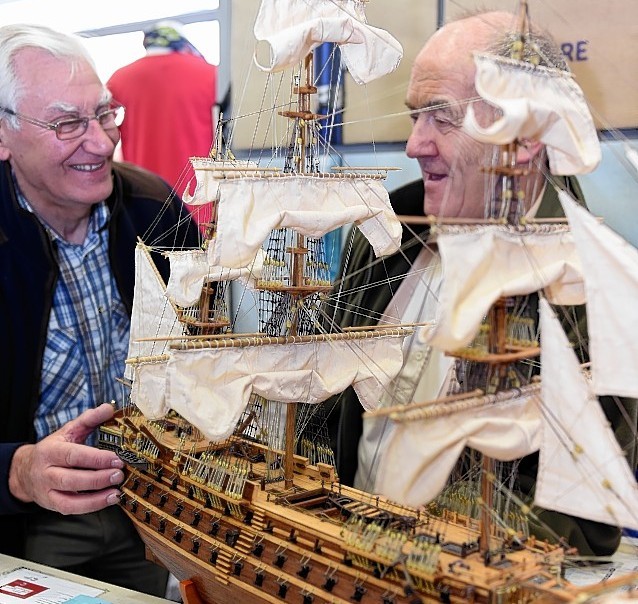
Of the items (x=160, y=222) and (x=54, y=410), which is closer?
(x=54, y=410)

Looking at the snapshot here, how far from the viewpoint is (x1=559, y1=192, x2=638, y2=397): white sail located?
6.87ft

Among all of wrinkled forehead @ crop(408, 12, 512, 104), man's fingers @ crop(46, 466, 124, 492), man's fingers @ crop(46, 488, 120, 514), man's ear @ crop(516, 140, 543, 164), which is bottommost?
man's fingers @ crop(46, 488, 120, 514)

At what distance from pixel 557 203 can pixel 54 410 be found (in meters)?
2.48

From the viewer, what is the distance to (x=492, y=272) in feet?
7.36


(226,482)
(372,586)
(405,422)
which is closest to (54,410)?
(226,482)

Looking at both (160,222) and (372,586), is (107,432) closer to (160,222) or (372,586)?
(160,222)

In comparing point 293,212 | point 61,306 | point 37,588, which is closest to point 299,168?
point 293,212

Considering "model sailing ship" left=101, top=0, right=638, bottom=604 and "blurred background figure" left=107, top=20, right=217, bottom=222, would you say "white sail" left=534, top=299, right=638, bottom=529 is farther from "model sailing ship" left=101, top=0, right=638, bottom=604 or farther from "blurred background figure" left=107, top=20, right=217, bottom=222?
"blurred background figure" left=107, top=20, right=217, bottom=222

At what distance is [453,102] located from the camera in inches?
112

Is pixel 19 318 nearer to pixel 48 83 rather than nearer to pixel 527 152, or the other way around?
pixel 48 83

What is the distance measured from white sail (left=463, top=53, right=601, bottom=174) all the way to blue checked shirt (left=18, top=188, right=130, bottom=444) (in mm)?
2382

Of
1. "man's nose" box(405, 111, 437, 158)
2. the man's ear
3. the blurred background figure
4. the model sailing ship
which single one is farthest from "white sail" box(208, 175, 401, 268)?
the blurred background figure

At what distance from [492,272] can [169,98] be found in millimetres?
3062

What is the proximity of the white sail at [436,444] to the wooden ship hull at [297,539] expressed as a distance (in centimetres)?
27
